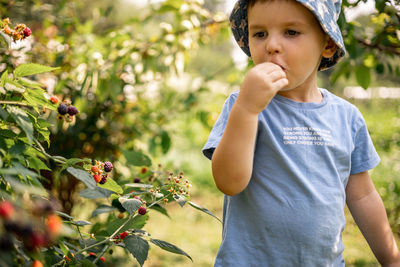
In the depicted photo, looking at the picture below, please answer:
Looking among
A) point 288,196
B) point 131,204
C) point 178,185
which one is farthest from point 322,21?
point 131,204

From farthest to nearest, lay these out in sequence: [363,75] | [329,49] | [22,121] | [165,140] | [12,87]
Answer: [165,140], [363,75], [329,49], [12,87], [22,121]

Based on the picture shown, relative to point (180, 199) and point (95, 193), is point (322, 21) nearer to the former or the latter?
point (180, 199)

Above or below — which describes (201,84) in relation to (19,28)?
below

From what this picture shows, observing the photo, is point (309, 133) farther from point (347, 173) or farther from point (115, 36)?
point (115, 36)

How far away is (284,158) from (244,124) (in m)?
0.20

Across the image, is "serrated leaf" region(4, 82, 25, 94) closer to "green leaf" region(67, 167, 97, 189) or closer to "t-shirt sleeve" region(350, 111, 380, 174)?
"green leaf" region(67, 167, 97, 189)

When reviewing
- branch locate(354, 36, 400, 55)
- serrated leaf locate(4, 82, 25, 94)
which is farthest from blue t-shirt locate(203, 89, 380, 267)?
branch locate(354, 36, 400, 55)

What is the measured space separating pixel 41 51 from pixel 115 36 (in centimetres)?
52

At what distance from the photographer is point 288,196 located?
1198mm

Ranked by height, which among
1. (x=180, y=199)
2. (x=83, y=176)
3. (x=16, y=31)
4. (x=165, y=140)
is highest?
(x=16, y=31)

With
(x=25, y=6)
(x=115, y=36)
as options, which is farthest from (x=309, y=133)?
(x=25, y=6)

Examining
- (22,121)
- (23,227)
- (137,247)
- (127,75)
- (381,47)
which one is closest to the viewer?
(23,227)

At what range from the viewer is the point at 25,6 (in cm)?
289

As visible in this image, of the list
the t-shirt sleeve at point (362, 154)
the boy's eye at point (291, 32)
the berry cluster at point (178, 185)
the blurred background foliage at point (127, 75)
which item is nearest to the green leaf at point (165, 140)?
the blurred background foliage at point (127, 75)
